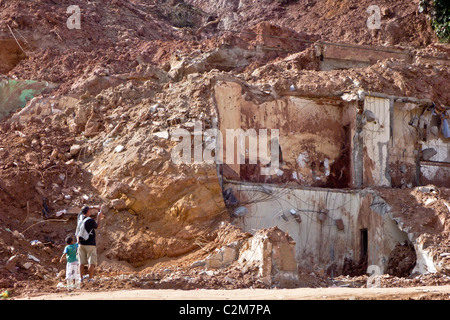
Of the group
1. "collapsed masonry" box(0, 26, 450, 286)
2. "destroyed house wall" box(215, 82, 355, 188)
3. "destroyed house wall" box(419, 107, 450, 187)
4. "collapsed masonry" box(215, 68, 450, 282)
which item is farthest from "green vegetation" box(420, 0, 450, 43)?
"destroyed house wall" box(215, 82, 355, 188)

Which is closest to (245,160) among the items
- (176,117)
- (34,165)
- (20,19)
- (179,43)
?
(176,117)

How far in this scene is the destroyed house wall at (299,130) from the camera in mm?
19609

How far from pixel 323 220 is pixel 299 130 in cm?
257

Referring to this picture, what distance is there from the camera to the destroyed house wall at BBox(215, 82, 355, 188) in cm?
1961

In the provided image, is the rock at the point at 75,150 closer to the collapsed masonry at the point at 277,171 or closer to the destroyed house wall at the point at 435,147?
the collapsed masonry at the point at 277,171

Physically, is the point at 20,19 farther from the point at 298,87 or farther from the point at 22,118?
the point at 298,87

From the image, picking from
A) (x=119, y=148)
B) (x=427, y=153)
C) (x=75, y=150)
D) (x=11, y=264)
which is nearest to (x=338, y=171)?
(x=427, y=153)

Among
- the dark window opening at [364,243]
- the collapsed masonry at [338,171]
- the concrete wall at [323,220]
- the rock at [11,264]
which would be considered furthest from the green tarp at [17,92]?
the dark window opening at [364,243]

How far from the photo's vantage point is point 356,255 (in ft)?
63.5

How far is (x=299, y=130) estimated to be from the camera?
2062 cm

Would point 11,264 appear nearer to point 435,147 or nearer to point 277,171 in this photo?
point 277,171

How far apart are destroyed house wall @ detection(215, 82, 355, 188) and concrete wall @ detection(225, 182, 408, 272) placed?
→ 103cm

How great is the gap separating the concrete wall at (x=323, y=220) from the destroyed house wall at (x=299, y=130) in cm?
103

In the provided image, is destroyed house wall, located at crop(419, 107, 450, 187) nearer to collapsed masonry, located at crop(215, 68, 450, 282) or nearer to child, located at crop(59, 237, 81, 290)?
collapsed masonry, located at crop(215, 68, 450, 282)
